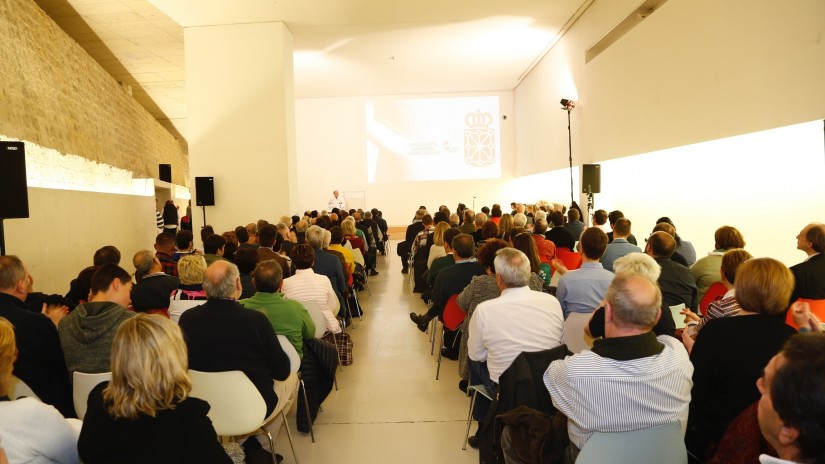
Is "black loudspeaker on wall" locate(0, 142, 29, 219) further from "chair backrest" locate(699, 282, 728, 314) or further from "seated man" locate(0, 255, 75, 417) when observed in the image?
"chair backrest" locate(699, 282, 728, 314)

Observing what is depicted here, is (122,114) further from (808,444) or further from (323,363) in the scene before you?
(808,444)

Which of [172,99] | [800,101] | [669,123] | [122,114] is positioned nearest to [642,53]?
[669,123]

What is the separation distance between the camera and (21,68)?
7.59 meters

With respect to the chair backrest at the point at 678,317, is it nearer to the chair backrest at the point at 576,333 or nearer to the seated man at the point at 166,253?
the chair backrest at the point at 576,333

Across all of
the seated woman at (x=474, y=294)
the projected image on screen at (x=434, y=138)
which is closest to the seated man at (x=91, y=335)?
the seated woman at (x=474, y=294)

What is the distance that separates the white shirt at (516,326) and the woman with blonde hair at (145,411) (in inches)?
61.2

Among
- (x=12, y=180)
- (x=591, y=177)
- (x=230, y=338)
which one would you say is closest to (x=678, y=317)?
(x=230, y=338)

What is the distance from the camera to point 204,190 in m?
10.5

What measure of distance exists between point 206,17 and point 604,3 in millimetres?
6758

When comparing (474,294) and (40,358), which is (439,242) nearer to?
(474,294)

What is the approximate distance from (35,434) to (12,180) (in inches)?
166

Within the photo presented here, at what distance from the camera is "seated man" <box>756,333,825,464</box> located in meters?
1.10

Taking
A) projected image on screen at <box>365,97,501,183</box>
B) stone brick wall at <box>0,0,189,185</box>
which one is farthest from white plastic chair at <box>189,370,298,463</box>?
projected image on screen at <box>365,97,501,183</box>

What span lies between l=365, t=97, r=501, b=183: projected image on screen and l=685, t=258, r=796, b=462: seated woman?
15891 millimetres
